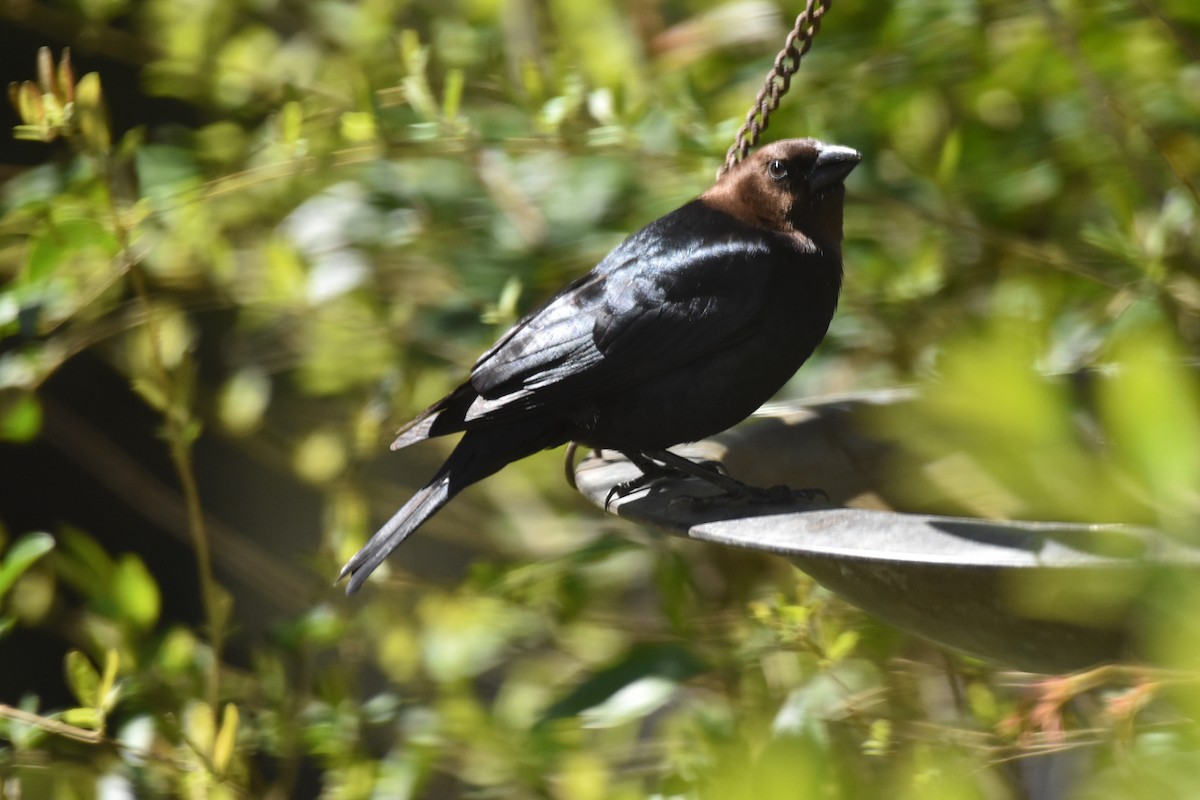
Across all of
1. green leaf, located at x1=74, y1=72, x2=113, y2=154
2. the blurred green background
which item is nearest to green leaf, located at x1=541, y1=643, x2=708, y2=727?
the blurred green background

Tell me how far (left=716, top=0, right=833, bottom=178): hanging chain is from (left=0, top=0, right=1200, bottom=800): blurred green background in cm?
30

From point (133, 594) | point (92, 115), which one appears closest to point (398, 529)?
point (133, 594)

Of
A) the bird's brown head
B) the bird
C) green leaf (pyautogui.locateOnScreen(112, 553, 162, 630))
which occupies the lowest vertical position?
green leaf (pyautogui.locateOnScreen(112, 553, 162, 630))

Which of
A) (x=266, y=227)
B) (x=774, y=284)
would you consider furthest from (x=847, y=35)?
(x=266, y=227)

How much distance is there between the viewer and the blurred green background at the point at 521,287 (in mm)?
2037

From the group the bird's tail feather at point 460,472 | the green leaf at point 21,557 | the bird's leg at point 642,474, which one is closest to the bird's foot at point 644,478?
the bird's leg at point 642,474

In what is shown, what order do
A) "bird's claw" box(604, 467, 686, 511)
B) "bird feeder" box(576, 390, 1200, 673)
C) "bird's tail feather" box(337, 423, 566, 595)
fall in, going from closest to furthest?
"bird feeder" box(576, 390, 1200, 673) → "bird's claw" box(604, 467, 686, 511) → "bird's tail feather" box(337, 423, 566, 595)

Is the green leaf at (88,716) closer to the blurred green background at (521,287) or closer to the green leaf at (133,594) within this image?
the blurred green background at (521,287)

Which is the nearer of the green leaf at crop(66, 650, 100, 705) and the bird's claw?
the bird's claw

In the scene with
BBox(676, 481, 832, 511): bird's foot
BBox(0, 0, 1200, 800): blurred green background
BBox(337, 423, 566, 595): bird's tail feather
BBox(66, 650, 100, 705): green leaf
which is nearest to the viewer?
BBox(676, 481, 832, 511): bird's foot

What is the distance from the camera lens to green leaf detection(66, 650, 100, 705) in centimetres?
189

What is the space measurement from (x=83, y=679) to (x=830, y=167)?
4.52 feet

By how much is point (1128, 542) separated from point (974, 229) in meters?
1.77

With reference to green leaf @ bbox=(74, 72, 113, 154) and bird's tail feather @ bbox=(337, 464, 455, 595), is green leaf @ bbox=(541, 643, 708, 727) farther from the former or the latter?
green leaf @ bbox=(74, 72, 113, 154)
